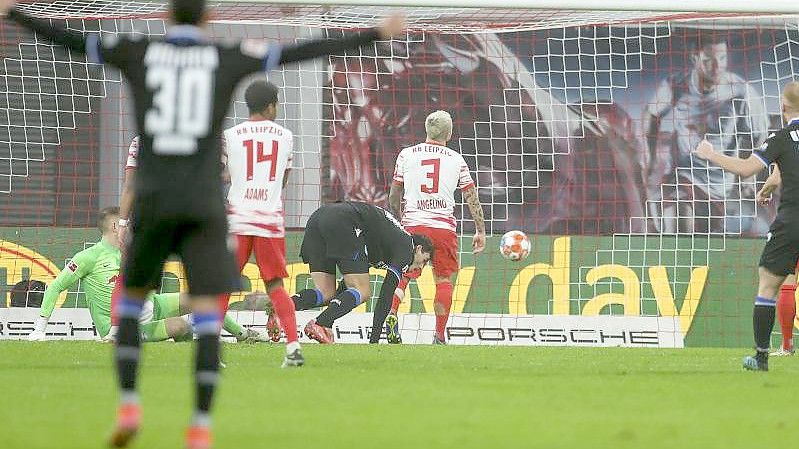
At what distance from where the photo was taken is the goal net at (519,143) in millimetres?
16328

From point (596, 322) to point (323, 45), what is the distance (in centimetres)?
1072

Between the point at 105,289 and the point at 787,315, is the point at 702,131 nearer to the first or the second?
the point at 787,315

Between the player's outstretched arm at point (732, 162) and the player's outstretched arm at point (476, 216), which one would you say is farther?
the player's outstretched arm at point (476, 216)

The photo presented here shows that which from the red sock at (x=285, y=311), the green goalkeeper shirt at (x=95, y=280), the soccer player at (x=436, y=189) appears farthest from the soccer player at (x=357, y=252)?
the red sock at (x=285, y=311)

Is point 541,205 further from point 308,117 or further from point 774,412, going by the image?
point 774,412

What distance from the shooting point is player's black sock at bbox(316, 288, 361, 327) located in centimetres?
1364

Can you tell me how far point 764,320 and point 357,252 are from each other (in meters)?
4.83

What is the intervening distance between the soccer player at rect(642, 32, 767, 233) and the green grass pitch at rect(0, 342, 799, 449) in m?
5.99

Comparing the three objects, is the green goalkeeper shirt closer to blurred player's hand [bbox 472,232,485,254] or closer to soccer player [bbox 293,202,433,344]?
soccer player [bbox 293,202,433,344]

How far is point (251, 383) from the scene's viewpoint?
872 centimetres

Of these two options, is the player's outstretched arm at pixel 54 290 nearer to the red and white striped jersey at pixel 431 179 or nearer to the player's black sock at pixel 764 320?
the red and white striped jersey at pixel 431 179

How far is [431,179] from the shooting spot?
14102 mm

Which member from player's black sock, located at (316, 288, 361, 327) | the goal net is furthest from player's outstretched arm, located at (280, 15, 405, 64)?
the goal net

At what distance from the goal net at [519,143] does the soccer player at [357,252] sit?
78.3 inches
